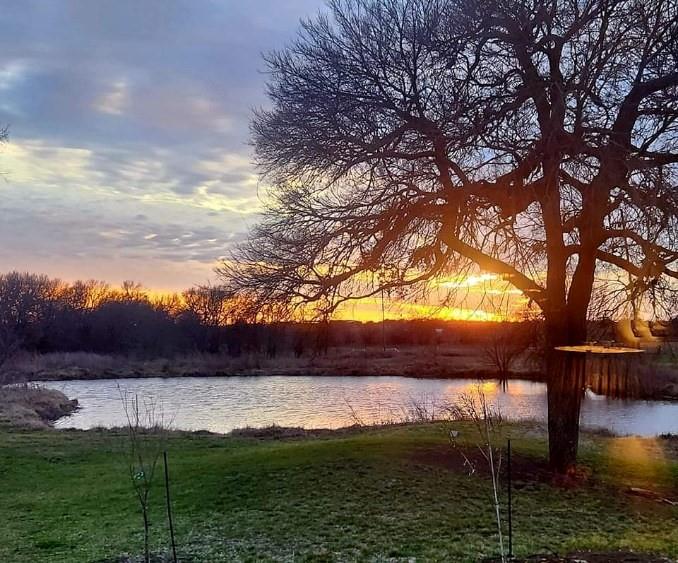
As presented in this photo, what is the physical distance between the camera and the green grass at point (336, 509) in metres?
5.95

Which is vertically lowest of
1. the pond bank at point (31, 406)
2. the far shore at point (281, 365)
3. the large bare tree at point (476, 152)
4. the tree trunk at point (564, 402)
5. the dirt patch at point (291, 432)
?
the pond bank at point (31, 406)

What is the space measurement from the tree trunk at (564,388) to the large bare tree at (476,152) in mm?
30

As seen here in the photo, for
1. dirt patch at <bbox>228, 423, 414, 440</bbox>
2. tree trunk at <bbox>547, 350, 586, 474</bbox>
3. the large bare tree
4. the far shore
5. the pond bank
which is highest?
the large bare tree

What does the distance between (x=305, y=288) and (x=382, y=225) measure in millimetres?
1377

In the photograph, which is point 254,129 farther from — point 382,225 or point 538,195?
point 538,195

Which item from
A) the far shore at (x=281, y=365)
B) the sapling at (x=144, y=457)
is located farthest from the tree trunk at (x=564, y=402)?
the far shore at (x=281, y=365)

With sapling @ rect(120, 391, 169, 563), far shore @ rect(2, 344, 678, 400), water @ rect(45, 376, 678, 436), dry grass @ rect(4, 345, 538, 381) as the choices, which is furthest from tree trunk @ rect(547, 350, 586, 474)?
dry grass @ rect(4, 345, 538, 381)

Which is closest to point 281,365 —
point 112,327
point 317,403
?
point 317,403

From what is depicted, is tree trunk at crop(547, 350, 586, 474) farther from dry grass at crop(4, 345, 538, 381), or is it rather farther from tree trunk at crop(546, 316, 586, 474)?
dry grass at crop(4, 345, 538, 381)

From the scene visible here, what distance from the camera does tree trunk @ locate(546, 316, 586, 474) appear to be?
8.70 metres

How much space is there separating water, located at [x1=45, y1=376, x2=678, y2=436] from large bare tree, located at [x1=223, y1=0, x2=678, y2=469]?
8.04m

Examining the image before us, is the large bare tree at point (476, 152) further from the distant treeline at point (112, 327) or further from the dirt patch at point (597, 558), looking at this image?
the distant treeline at point (112, 327)

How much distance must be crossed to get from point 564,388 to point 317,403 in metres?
18.5

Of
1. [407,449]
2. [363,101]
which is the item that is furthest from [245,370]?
[363,101]
